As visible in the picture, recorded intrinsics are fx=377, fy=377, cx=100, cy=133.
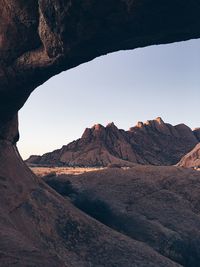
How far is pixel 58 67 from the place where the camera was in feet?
48.2

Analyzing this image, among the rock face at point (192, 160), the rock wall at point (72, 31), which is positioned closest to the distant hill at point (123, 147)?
the rock face at point (192, 160)

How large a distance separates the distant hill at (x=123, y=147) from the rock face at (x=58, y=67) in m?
76.7

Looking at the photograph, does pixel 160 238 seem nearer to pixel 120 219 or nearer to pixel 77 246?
pixel 120 219

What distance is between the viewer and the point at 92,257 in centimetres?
1440

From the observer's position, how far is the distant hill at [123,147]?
9781 centimetres

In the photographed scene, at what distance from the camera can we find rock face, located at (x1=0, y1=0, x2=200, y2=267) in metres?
12.0

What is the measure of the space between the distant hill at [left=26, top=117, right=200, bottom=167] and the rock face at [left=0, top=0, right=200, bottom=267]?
76.7m

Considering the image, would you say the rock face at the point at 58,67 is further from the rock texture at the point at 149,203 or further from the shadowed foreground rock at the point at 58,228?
the rock texture at the point at 149,203

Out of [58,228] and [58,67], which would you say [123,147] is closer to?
[58,228]

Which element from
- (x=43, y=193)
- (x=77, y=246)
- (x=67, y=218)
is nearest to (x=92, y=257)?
(x=77, y=246)

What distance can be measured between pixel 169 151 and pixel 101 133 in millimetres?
19813

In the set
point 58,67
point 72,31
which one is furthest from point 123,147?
point 72,31

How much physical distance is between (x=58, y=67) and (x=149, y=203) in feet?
35.5

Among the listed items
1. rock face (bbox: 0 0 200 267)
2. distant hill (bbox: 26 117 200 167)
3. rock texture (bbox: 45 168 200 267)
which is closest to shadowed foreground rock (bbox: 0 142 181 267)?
rock face (bbox: 0 0 200 267)
